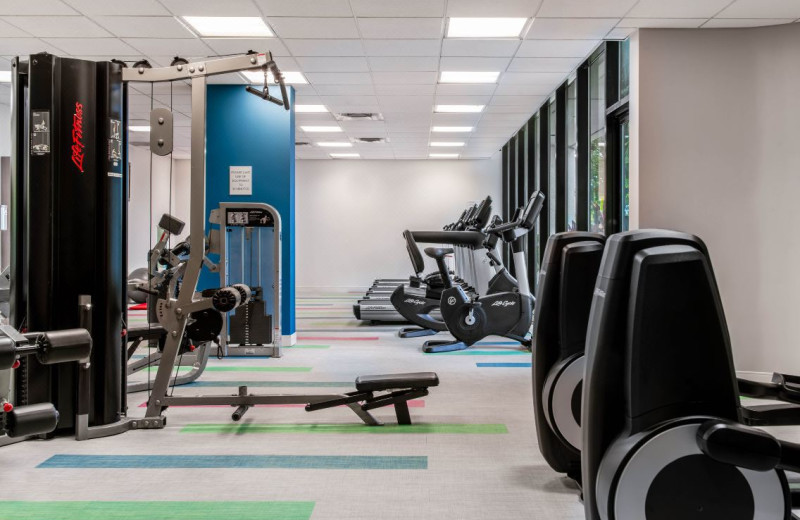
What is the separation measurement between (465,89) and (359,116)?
2137 millimetres

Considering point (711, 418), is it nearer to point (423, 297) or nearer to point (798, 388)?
point (798, 388)

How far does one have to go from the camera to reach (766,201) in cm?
493

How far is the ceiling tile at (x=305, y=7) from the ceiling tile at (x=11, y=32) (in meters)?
2.07

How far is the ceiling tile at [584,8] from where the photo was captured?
452 centimetres

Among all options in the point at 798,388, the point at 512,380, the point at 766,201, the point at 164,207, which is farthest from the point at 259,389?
the point at 164,207

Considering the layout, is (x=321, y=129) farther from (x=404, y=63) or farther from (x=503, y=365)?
(x=503, y=365)

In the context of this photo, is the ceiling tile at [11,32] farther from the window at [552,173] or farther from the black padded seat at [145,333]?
the window at [552,173]

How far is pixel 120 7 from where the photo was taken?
15.1 feet

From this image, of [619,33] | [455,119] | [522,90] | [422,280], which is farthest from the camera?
[455,119]

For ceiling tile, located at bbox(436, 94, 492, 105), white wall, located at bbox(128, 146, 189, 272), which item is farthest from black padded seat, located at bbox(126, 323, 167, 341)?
white wall, located at bbox(128, 146, 189, 272)

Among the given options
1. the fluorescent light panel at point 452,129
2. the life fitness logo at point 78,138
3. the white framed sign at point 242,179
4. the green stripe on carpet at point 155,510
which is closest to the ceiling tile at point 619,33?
the white framed sign at point 242,179

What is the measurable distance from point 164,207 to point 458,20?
34.2 feet

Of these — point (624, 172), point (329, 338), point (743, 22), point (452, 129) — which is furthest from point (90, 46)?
point (452, 129)

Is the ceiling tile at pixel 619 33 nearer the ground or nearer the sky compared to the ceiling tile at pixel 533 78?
nearer the ground
